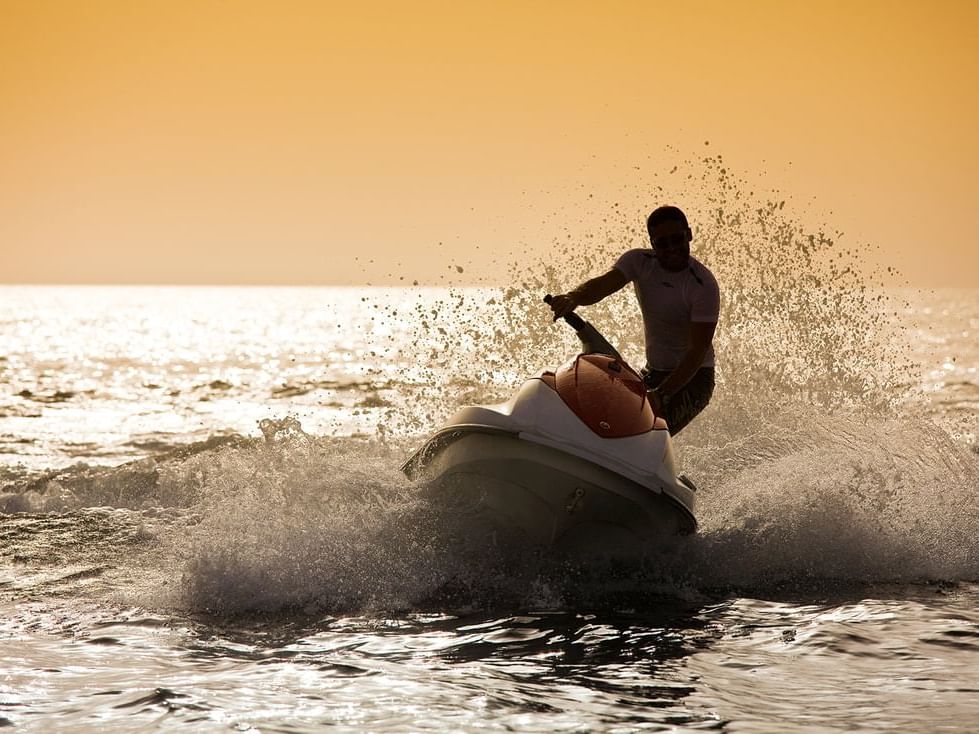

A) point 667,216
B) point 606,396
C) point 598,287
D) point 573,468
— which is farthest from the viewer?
point 598,287

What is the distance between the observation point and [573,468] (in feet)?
22.3

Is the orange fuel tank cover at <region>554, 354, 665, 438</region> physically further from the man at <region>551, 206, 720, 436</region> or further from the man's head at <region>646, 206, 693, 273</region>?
the man's head at <region>646, 206, 693, 273</region>

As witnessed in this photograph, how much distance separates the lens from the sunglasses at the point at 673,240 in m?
7.84

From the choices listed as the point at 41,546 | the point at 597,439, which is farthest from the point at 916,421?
the point at 41,546

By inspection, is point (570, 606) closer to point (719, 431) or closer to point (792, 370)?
point (719, 431)

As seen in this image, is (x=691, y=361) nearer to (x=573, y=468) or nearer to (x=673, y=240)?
(x=673, y=240)

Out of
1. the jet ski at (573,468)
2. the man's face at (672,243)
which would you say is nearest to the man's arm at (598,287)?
the man's face at (672,243)

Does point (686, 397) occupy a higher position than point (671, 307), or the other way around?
point (671, 307)

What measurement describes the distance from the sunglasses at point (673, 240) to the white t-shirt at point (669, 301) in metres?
0.23

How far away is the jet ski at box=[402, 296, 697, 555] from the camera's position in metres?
6.85

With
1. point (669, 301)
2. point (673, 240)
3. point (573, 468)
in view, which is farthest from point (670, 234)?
point (573, 468)

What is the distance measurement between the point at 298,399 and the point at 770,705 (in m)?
25.1

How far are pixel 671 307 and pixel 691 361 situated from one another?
0.48 metres

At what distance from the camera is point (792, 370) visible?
1370 cm
